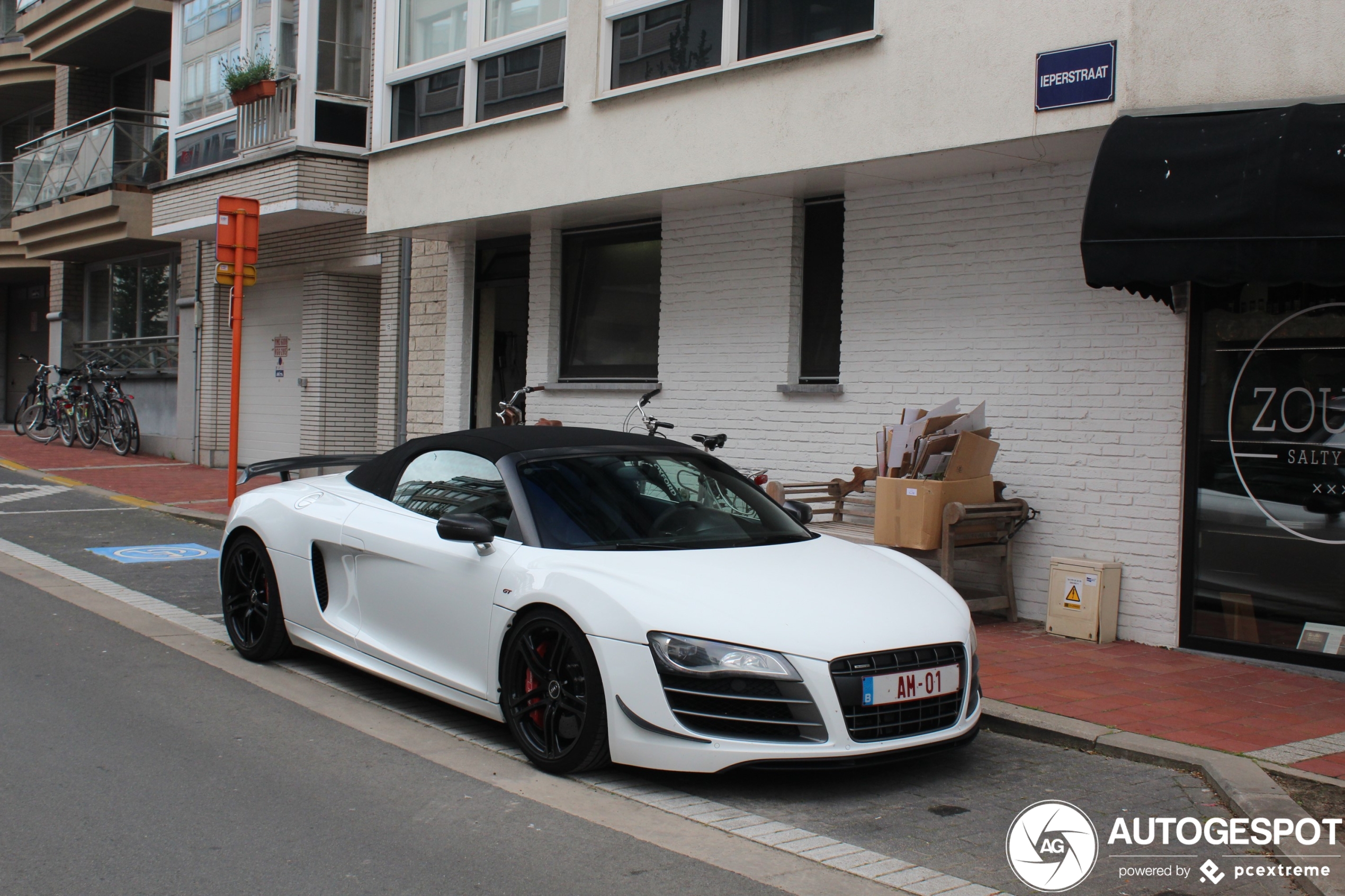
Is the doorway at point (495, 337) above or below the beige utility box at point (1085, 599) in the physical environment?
above

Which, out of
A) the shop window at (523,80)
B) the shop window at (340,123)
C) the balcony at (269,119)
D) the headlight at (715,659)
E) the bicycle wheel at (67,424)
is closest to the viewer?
the headlight at (715,659)

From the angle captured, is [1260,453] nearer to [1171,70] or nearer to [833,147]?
[1171,70]

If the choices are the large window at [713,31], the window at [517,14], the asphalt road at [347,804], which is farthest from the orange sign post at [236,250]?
the asphalt road at [347,804]

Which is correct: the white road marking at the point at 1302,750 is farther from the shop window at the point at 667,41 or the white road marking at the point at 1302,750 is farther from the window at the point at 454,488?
the shop window at the point at 667,41

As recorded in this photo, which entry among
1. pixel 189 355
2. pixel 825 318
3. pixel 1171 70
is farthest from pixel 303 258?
pixel 1171 70

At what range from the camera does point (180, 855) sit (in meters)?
4.09

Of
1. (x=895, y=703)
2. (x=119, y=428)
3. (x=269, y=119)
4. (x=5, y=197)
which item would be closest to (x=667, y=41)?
(x=895, y=703)

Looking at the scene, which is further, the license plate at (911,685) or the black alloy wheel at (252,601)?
the black alloy wheel at (252,601)

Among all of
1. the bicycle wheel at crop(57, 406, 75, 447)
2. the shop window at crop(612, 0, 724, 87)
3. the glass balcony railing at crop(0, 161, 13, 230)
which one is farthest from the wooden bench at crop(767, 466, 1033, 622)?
the glass balcony railing at crop(0, 161, 13, 230)

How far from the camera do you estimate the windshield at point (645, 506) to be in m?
5.47

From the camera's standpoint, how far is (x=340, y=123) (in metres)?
15.7

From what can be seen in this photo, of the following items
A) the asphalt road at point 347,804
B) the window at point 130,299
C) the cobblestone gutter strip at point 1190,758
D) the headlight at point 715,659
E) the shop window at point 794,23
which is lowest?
the asphalt road at point 347,804

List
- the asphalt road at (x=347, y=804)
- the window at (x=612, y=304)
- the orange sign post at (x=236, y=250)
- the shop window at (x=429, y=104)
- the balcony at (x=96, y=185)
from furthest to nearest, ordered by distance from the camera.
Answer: the balcony at (x=96, y=185), the shop window at (x=429, y=104), the window at (x=612, y=304), the orange sign post at (x=236, y=250), the asphalt road at (x=347, y=804)

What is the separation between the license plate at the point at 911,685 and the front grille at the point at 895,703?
2 centimetres
